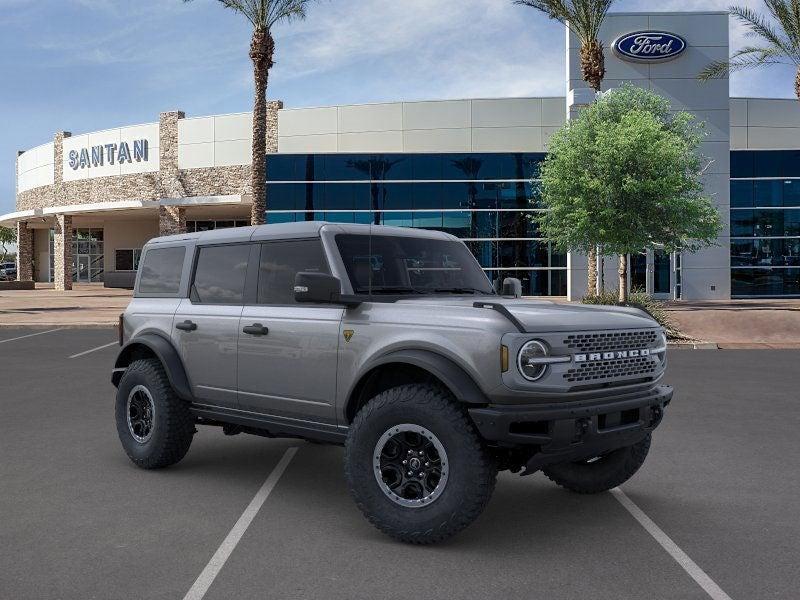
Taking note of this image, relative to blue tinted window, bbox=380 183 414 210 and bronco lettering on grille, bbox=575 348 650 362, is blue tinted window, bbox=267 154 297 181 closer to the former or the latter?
blue tinted window, bbox=380 183 414 210

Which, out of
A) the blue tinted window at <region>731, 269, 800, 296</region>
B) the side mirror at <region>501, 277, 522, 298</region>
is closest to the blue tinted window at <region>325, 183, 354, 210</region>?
the blue tinted window at <region>731, 269, 800, 296</region>

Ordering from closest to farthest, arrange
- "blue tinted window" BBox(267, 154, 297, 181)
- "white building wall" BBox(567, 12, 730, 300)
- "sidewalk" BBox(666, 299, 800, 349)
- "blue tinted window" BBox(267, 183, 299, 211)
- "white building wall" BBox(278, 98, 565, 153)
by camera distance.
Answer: "sidewalk" BBox(666, 299, 800, 349) → "white building wall" BBox(567, 12, 730, 300) → "white building wall" BBox(278, 98, 565, 153) → "blue tinted window" BBox(267, 183, 299, 211) → "blue tinted window" BBox(267, 154, 297, 181)

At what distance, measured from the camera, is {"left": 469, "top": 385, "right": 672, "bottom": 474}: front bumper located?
4465 mm

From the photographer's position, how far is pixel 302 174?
38031 millimetres

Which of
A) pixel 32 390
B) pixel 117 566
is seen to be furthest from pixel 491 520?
pixel 32 390

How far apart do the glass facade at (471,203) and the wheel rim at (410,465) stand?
3246cm

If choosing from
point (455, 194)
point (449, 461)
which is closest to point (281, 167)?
point (455, 194)

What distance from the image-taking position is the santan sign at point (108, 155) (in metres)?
46.4

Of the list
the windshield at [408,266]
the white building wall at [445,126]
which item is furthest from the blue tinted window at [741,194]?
the windshield at [408,266]

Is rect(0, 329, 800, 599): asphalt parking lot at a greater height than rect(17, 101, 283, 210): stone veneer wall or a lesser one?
lesser

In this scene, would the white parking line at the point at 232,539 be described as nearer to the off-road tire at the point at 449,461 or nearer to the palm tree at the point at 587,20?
the off-road tire at the point at 449,461

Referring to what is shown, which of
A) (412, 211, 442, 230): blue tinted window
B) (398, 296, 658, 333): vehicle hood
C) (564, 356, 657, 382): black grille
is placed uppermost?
(412, 211, 442, 230): blue tinted window

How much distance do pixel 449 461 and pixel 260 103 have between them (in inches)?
991

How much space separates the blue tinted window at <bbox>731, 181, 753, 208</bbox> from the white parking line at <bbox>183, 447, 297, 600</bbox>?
35726 millimetres
